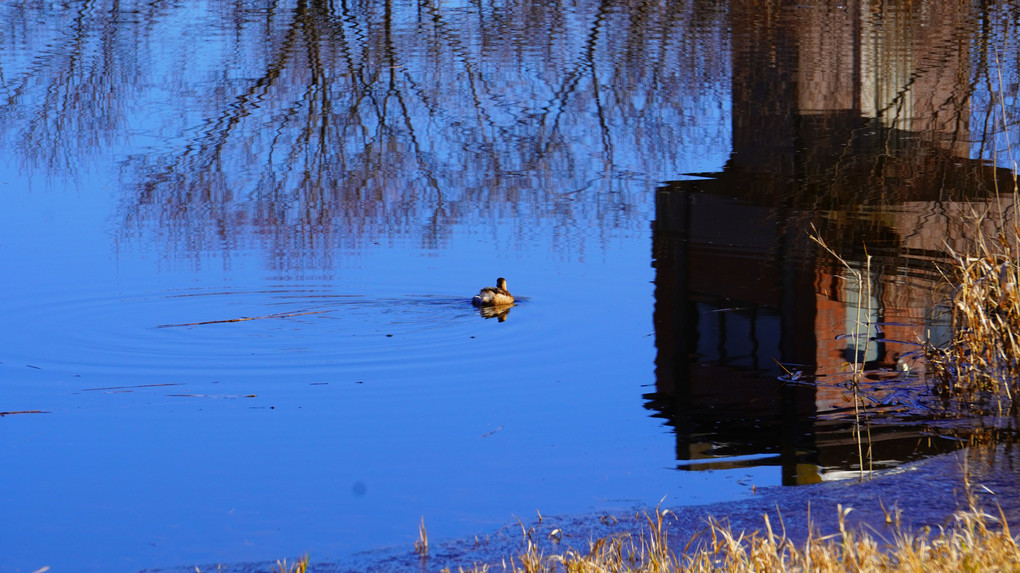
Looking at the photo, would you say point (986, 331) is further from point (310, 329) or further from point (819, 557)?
point (310, 329)

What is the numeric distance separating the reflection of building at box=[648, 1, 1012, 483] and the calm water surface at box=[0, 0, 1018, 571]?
0.06 metres

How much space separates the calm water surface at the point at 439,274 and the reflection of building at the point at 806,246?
0.06m

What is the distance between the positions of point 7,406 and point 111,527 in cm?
257

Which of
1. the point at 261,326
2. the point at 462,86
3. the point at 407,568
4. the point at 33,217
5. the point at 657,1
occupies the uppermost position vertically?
the point at 657,1

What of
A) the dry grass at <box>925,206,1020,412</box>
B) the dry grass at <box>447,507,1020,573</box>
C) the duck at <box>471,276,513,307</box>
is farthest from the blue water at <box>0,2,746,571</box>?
the dry grass at <box>925,206,1020,412</box>

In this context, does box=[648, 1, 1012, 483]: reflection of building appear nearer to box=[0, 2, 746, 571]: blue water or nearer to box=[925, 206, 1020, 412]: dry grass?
box=[0, 2, 746, 571]: blue water

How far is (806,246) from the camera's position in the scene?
1435 centimetres

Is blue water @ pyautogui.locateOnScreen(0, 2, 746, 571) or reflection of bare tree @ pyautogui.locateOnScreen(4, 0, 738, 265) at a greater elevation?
reflection of bare tree @ pyautogui.locateOnScreen(4, 0, 738, 265)

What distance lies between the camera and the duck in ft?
39.2

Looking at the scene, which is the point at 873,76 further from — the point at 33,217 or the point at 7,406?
the point at 7,406

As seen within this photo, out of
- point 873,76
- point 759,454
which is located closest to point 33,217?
point 759,454

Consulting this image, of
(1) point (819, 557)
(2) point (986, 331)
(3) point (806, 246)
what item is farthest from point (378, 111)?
(1) point (819, 557)

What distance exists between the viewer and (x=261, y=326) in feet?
38.0

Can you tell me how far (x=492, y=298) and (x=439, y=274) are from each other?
Answer: 1.47 metres
